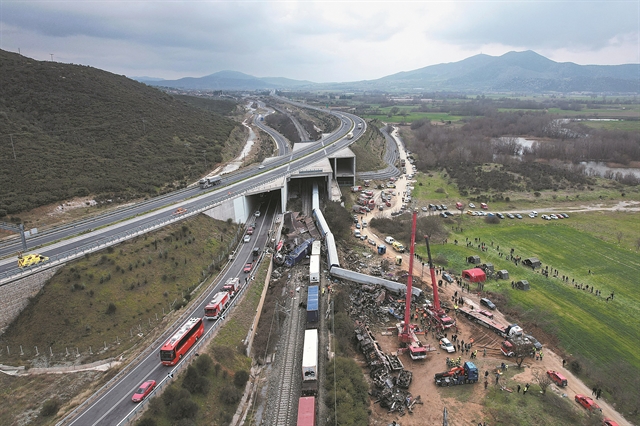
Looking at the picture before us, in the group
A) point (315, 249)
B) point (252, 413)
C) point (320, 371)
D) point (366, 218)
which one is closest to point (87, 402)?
point (252, 413)

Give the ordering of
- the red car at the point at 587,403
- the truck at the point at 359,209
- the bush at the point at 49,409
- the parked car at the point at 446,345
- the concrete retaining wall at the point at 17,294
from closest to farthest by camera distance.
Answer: the bush at the point at 49,409, the red car at the point at 587,403, the concrete retaining wall at the point at 17,294, the parked car at the point at 446,345, the truck at the point at 359,209

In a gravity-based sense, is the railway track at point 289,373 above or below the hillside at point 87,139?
below

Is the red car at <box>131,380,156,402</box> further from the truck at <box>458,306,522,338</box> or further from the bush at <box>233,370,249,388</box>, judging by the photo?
the truck at <box>458,306,522,338</box>

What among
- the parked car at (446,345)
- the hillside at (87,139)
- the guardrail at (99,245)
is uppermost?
the hillside at (87,139)

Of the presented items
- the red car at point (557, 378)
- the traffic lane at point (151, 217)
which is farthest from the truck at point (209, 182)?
the red car at point (557, 378)

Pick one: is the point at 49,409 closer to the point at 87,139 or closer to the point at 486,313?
the point at 486,313

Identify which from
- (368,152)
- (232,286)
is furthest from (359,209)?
(368,152)

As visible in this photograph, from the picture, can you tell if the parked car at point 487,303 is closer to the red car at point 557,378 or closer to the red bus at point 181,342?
the red car at point 557,378
